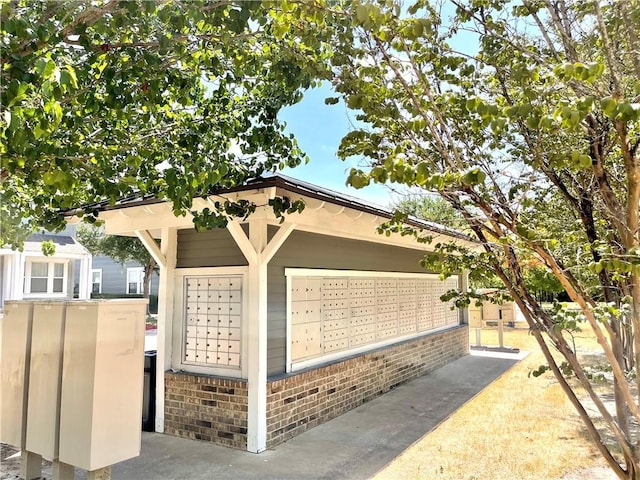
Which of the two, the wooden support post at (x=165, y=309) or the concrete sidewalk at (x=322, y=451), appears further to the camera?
the wooden support post at (x=165, y=309)

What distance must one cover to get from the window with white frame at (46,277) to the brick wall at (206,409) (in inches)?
613

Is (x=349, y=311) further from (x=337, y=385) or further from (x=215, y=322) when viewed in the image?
(x=215, y=322)

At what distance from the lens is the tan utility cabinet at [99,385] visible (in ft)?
10.3

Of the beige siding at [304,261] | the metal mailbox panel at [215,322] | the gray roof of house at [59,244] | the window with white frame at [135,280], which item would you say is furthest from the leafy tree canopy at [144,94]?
the window with white frame at [135,280]

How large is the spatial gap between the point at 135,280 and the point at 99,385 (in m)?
24.6

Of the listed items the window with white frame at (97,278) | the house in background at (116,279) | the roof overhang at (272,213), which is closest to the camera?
the roof overhang at (272,213)

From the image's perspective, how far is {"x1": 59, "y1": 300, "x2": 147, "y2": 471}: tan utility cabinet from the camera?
3.13 metres

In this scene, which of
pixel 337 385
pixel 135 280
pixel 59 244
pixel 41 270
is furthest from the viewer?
pixel 135 280

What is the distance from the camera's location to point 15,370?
3662mm

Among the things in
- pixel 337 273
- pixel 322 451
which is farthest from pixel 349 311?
pixel 322 451

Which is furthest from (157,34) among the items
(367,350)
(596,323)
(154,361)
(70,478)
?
(367,350)

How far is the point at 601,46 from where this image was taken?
106 inches

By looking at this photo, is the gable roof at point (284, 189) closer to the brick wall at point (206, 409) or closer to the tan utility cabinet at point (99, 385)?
the tan utility cabinet at point (99, 385)

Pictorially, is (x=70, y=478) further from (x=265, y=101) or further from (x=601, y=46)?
(x=601, y=46)
